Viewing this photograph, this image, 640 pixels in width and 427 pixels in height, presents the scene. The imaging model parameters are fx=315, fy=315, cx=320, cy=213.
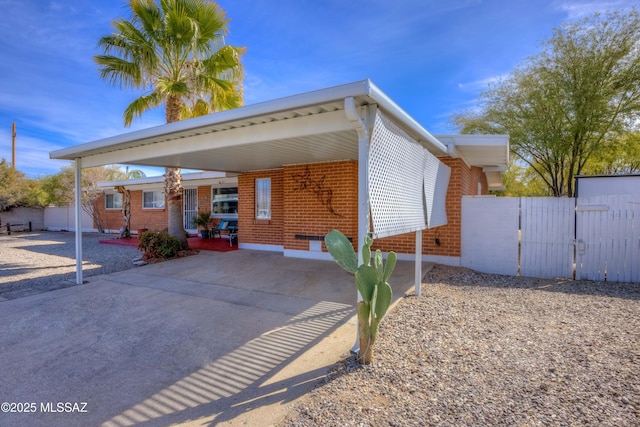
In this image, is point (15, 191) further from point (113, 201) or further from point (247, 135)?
point (247, 135)

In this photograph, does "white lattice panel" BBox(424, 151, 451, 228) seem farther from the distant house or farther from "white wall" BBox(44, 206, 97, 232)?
"white wall" BBox(44, 206, 97, 232)

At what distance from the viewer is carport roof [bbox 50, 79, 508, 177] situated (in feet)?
11.4

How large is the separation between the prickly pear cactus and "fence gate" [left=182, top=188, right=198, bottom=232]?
46.7 ft

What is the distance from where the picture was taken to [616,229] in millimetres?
6566

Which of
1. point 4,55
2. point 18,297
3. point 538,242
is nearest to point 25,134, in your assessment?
point 4,55

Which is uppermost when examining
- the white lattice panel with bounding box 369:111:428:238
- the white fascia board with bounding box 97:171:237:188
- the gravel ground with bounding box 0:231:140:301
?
the white fascia board with bounding box 97:171:237:188

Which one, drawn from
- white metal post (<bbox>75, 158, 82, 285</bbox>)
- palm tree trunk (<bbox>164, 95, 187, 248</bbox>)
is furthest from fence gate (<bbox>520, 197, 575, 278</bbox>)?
white metal post (<bbox>75, 158, 82, 285</bbox>)

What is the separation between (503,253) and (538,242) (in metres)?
0.74

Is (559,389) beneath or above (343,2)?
beneath

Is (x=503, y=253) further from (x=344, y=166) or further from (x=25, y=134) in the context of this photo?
(x=25, y=134)

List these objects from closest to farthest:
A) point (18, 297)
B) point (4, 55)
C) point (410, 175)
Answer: point (410, 175) < point (18, 297) < point (4, 55)

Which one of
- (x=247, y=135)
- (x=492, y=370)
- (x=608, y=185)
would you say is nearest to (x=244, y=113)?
(x=247, y=135)

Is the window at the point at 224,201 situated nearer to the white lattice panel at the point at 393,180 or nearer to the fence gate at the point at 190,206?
the fence gate at the point at 190,206

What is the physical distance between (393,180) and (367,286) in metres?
1.40
